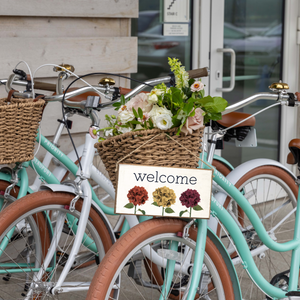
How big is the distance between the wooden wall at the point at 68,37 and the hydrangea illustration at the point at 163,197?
144cm

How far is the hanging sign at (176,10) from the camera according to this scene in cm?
290

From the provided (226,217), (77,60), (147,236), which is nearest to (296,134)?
(77,60)

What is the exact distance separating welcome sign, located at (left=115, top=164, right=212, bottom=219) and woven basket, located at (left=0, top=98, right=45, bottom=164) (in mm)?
496

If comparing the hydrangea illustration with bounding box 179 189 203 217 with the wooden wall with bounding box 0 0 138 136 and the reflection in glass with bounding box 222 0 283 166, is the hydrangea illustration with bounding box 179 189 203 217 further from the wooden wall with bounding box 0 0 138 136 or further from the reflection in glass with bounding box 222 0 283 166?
the reflection in glass with bounding box 222 0 283 166

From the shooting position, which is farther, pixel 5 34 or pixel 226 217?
pixel 5 34

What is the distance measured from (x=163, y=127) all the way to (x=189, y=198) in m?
0.21

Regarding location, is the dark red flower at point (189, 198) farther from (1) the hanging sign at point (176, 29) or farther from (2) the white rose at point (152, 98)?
(1) the hanging sign at point (176, 29)

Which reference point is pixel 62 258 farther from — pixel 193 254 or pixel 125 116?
pixel 125 116

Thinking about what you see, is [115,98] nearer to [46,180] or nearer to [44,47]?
[46,180]

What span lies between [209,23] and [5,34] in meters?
1.48

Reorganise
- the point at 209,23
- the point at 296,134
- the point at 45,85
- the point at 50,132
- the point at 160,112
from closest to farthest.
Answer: the point at 160,112
the point at 45,85
the point at 50,132
the point at 209,23
the point at 296,134

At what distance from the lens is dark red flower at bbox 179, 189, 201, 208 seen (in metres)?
1.18

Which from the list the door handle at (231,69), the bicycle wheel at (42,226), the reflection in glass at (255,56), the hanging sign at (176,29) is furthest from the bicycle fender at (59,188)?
the reflection in glass at (255,56)

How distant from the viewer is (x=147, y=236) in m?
1.24
